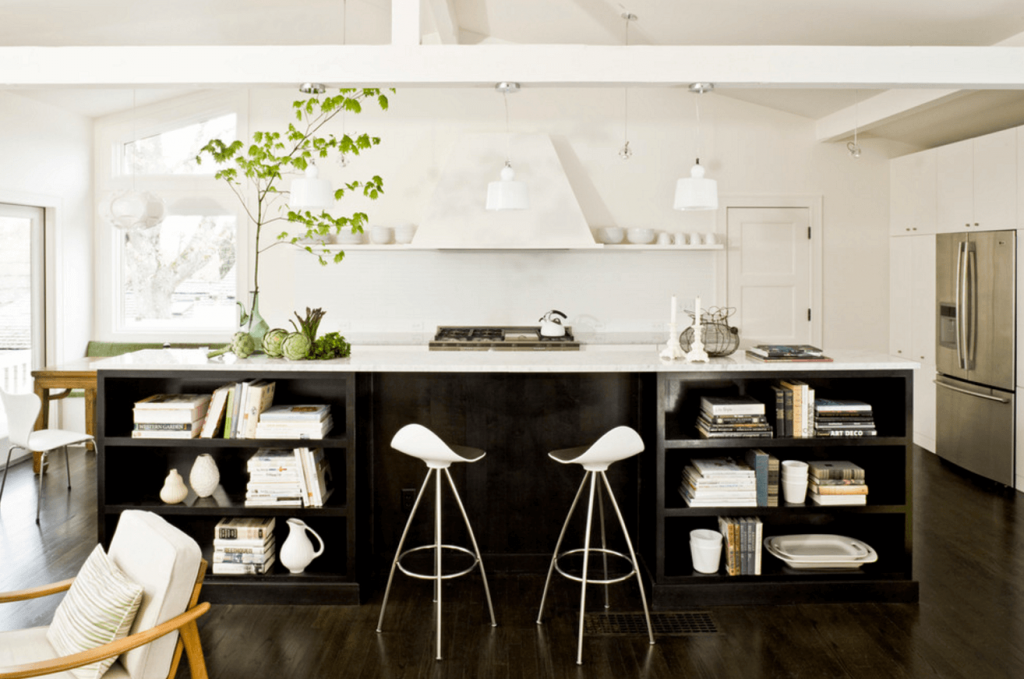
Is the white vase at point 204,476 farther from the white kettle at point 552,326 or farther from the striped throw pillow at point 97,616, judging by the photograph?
the white kettle at point 552,326

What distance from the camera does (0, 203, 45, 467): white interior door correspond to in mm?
5766

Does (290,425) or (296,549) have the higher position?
(290,425)

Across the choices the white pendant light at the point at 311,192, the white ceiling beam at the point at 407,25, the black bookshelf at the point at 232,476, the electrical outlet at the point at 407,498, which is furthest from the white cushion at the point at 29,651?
the white ceiling beam at the point at 407,25

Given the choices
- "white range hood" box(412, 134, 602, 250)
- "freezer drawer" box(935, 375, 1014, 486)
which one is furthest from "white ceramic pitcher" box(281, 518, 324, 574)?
"freezer drawer" box(935, 375, 1014, 486)

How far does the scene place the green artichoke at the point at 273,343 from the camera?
11.8 feet

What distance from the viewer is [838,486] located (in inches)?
139

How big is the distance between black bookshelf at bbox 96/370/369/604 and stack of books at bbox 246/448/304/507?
4cm

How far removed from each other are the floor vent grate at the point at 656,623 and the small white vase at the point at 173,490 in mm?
1937

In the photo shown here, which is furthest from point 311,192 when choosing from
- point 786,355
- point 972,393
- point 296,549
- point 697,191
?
point 972,393

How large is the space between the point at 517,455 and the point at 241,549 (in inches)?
53.4

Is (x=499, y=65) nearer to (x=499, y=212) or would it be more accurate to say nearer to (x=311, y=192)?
(x=311, y=192)

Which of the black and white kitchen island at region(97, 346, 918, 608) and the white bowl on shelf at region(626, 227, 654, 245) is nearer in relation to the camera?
the black and white kitchen island at region(97, 346, 918, 608)

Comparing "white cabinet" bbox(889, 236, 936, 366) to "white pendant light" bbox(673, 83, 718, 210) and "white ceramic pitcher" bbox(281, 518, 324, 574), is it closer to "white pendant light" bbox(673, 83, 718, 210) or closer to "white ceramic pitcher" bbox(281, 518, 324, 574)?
"white pendant light" bbox(673, 83, 718, 210)

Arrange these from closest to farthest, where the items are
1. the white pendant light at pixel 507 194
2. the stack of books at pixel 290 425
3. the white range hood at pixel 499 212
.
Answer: the stack of books at pixel 290 425 < the white pendant light at pixel 507 194 < the white range hood at pixel 499 212
